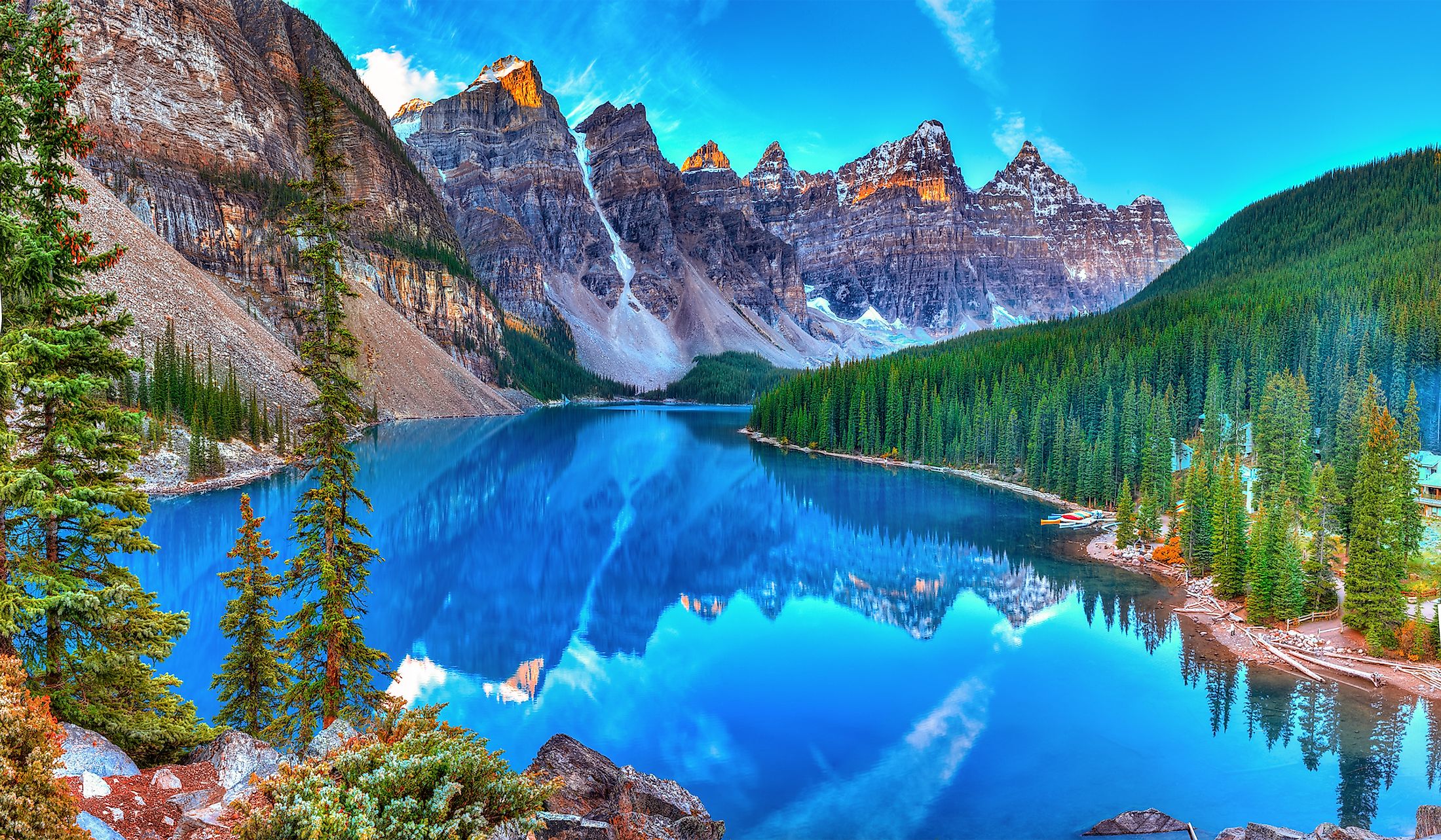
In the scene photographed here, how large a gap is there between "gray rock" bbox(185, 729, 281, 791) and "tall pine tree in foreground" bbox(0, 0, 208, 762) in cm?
70

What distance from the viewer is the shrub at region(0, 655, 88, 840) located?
500cm

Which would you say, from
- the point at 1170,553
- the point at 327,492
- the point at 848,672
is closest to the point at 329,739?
the point at 327,492

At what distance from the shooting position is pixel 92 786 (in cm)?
707

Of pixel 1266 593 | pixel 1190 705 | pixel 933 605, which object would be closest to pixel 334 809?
pixel 1190 705

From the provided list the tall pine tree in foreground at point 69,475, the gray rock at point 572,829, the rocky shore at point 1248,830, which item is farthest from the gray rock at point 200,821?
the rocky shore at point 1248,830

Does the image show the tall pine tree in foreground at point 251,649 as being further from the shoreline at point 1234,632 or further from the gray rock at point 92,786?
the shoreline at point 1234,632

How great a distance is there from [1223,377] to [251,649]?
7142 cm

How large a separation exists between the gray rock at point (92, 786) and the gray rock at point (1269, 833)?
636 inches

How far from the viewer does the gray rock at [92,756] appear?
7.39 metres

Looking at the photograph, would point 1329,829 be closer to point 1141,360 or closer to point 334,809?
point 334,809

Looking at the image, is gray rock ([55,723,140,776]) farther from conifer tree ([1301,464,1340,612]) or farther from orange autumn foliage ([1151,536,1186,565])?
orange autumn foliage ([1151,536,1186,565])

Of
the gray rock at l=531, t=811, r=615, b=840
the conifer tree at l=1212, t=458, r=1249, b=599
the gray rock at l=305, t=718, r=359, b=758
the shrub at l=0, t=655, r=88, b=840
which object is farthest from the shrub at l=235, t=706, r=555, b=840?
the conifer tree at l=1212, t=458, r=1249, b=599

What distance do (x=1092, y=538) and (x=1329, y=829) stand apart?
1228 inches

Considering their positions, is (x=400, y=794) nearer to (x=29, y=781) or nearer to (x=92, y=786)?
(x=29, y=781)
